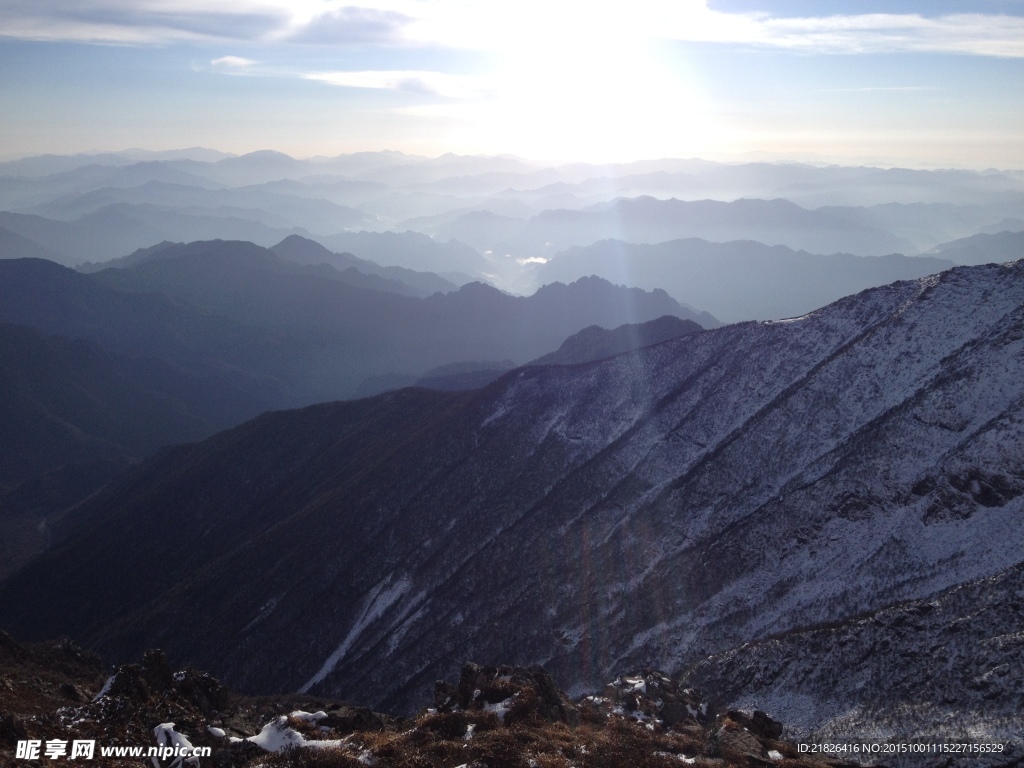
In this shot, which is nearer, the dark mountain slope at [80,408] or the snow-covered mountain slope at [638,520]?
the snow-covered mountain slope at [638,520]

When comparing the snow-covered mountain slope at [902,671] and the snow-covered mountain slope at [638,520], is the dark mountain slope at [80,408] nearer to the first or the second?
the snow-covered mountain slope at [638,520]

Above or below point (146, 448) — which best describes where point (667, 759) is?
above

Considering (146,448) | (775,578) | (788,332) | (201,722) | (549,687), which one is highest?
(788,332)

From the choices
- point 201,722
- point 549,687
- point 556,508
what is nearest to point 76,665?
point 201,722

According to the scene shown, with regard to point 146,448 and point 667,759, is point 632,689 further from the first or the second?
point 146,448

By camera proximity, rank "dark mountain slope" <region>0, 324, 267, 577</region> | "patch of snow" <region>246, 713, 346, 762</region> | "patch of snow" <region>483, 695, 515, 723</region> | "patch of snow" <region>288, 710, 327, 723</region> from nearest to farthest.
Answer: "patch of snow" <region>246, 713, 346, 762</region>, "patch of snow" <region>288, 710, 327, 723</region>, "patch of snow" <region>483, 695, 515, 723</region>, "dark mountain slope" <region>0, 324, 267, 577</region>

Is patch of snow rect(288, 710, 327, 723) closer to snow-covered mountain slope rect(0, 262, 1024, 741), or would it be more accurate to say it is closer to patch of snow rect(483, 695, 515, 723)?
patch of snow rect(483, 695, 515, 723)

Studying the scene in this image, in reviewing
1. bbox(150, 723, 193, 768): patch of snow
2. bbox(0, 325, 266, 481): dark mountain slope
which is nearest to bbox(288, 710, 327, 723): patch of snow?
bbox(150, 723, 193, 768): patch of snow

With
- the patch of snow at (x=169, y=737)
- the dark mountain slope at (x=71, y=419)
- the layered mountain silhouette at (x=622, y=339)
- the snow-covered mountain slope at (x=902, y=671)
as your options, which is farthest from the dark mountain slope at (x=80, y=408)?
the snow-covered mountain slope at (x=902, y=671)
